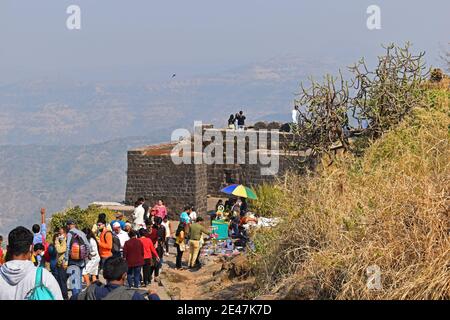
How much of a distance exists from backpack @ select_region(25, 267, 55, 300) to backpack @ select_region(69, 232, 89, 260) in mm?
4800

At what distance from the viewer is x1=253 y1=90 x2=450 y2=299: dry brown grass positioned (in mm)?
7852

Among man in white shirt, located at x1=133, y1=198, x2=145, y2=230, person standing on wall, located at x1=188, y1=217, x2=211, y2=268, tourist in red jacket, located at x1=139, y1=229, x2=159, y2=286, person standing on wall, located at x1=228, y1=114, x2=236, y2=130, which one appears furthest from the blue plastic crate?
person standing on wall, located at x1=228, y1=114, x2=236, y2=130

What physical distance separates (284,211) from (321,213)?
114 cm

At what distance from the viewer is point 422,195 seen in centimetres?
835

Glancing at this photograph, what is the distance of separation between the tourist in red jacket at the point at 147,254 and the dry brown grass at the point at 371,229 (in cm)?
169

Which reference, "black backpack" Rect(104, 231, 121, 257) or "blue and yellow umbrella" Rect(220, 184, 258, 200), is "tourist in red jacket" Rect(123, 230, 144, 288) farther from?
"blue and yellow umbrella" Rect(220, 184, 258, 200)

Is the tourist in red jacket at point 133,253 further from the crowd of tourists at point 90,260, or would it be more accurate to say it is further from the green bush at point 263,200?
the green bush at point 263,200

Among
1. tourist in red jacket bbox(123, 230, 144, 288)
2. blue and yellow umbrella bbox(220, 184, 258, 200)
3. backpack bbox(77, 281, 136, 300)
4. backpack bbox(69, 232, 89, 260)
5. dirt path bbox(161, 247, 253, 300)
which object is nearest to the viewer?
backpack bbox(77, 281, 136, 300)

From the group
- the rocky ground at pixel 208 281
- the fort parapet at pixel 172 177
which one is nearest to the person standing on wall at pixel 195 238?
the rocky ground at pixel 208 281

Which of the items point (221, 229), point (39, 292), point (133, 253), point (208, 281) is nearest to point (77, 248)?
point (133, 253)
